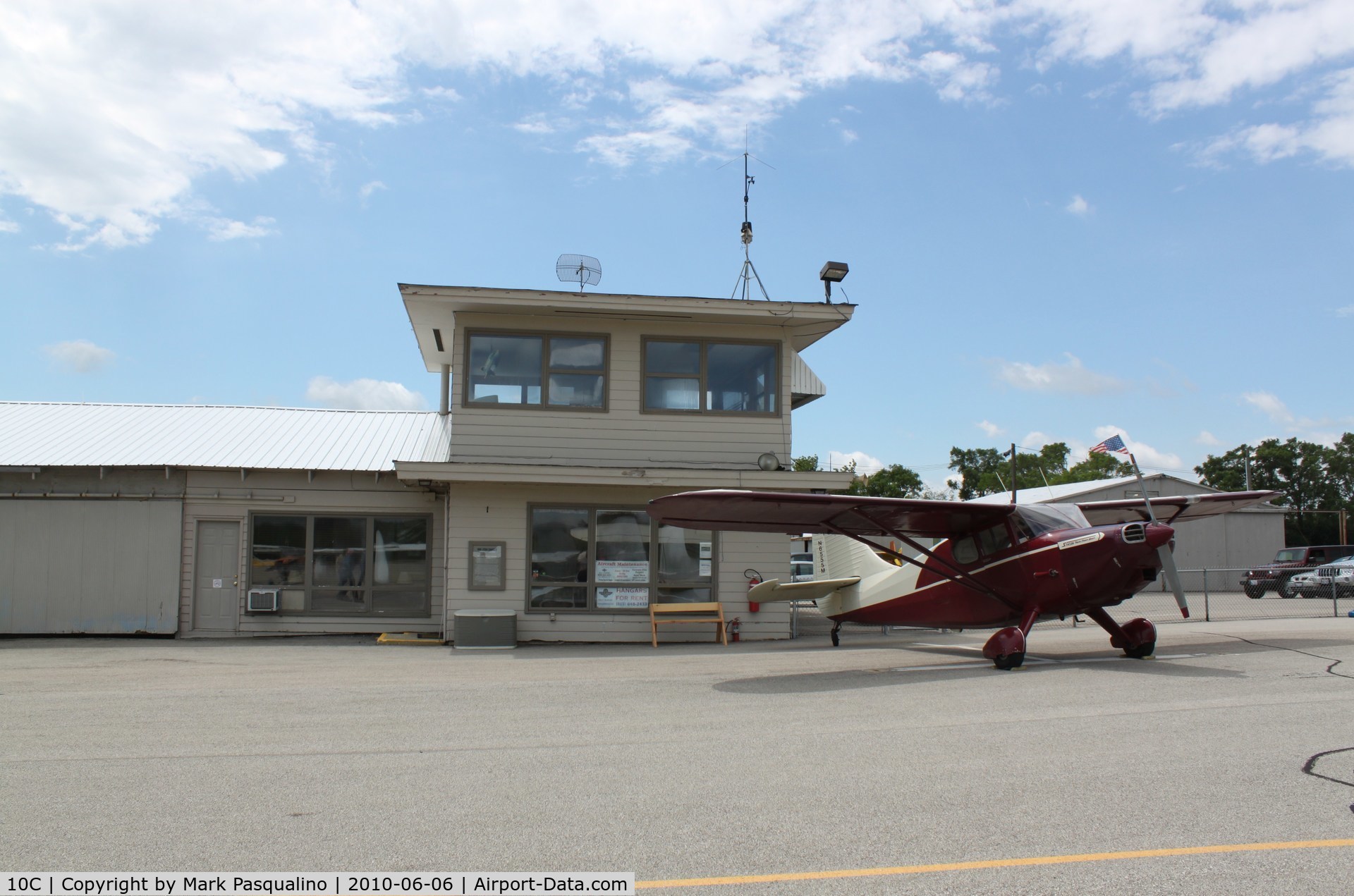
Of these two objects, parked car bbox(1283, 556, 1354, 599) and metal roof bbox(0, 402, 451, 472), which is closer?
metal roof bbox(0, 402, 451, 472)

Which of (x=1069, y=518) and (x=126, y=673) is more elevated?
(x=1069, y=518)

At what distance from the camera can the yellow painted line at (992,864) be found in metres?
4.06

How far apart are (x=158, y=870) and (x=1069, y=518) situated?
35.2 feet

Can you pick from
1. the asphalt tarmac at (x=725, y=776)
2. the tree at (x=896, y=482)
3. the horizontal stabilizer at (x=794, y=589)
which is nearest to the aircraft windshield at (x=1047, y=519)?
the asphalt tarmac at (x=725, y=776)

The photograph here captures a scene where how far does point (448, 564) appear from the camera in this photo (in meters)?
15.0

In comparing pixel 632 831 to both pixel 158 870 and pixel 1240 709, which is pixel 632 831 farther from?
pixel 1240 709

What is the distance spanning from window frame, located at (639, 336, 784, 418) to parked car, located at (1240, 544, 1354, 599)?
60.7ft

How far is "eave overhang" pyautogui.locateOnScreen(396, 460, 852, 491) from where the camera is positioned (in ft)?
46.8

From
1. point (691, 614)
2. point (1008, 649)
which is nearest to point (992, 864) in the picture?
point (1008, 649)

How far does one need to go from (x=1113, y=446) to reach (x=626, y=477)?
693cm

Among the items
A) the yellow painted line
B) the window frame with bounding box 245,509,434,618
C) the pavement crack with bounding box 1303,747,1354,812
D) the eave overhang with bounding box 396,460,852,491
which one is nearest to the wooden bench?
the eave overhang with bounding box 396,460,852,491

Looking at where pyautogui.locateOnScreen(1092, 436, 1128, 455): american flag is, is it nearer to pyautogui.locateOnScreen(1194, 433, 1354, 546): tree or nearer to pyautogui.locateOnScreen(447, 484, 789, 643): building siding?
pyautogui.locateOnScreen(447, 484, 789, 643): building siding

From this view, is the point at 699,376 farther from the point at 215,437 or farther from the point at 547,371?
the point at 215,437

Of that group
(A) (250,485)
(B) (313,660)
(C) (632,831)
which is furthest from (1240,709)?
(A) (250,485)
